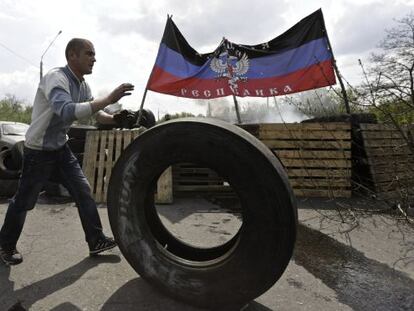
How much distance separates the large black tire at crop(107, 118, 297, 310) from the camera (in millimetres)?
1958

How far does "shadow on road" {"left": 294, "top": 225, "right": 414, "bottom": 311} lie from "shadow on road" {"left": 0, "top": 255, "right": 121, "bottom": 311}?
6.04ft

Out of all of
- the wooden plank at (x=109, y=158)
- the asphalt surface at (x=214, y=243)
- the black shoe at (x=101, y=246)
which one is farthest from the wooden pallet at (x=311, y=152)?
the black shoe at (x=101, y=246)

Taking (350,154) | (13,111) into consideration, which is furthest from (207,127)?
(13,111)

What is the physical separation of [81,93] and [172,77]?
5.27 m

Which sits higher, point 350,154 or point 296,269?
point 350,154

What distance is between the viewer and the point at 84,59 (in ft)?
9.72

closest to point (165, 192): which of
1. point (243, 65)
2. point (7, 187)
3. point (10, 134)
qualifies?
point (7, 187)

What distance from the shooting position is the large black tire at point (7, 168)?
6.30 metres

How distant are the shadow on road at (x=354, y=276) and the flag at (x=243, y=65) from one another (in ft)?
16.2

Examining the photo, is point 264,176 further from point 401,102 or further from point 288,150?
point 288,150

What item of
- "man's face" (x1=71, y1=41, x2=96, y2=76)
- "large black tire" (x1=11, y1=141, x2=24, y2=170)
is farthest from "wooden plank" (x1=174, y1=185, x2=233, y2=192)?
"man's face" (x1=71, y1=41, x2=96, y2=76)

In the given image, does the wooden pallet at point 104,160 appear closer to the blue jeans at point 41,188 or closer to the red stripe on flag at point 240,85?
the red stripe on flag at point 240,85

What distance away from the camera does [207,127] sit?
2.09 metres

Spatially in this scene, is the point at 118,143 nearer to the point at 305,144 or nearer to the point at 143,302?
A: the point at 305,144
